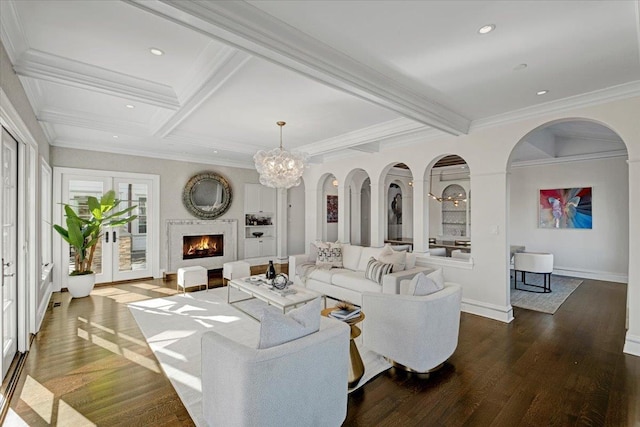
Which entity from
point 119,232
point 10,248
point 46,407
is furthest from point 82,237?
point 46,407

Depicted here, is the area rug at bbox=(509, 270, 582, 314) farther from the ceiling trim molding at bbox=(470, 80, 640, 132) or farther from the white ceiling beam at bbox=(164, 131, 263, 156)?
the white ceiling beam at bbox=(164, 131, 263, 156)

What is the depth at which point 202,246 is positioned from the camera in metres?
7.54

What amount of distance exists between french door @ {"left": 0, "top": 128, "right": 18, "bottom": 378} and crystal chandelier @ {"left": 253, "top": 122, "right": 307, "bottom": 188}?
262 cm

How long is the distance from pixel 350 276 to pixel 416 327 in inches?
88.2

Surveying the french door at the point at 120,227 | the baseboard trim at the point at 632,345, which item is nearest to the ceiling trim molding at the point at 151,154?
the french door at the point at 120,227

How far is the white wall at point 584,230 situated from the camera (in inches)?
243

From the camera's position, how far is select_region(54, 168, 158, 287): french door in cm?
584

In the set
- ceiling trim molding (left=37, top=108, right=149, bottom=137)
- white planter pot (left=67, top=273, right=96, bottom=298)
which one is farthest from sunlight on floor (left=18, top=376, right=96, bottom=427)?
ceiling trim molding (left=37, top=108, right=149, bottom=137)

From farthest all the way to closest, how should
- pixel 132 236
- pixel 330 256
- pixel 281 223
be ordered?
pixel 281 223 → pixel 132 236 → pixel 330 256

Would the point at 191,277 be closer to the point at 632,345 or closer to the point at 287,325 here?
the point at 287,325

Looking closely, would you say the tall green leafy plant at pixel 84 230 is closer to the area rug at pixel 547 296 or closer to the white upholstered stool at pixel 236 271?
the white upholstered stool at pixel 236 271

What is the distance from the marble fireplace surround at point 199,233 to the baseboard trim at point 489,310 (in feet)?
18.2

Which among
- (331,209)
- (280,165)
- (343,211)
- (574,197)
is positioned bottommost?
(343,211)

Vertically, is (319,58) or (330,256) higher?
(319,58)
